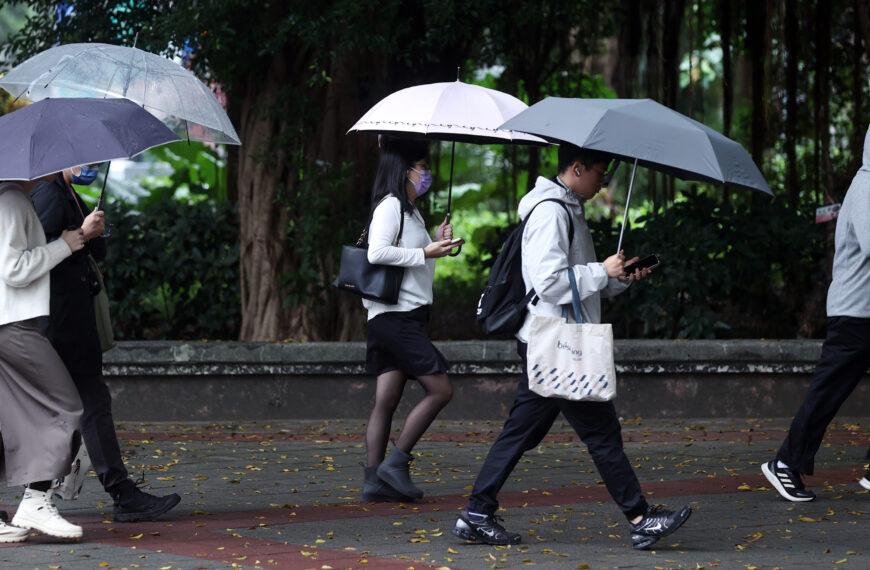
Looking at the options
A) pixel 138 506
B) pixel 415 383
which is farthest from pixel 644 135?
pixel 415 383

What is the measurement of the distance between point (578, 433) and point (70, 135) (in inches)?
97.6

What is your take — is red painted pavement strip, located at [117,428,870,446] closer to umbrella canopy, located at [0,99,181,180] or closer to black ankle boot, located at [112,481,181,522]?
black ankle boot, located at [112,481,181,522]

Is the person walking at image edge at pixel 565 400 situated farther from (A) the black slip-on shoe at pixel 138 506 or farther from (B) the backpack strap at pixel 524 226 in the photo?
(A) the black slip-on shoe at pixel 138 506

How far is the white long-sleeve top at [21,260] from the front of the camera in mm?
5766

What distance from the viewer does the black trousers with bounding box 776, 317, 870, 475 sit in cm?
687

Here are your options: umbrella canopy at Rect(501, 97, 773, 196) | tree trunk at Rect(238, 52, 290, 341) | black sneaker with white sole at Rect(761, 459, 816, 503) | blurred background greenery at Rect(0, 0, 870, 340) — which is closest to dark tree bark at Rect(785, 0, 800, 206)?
blurred background greenery at Rect(0, 0, 870, 340)

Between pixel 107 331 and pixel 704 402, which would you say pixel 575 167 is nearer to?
pixel 107 331

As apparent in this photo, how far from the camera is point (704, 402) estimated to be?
10266 millimetres

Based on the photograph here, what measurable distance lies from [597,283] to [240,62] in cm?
604

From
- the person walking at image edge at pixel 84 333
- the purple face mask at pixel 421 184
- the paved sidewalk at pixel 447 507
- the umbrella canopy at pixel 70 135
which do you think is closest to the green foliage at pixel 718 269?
the paved sidewalk at pixel 447 507

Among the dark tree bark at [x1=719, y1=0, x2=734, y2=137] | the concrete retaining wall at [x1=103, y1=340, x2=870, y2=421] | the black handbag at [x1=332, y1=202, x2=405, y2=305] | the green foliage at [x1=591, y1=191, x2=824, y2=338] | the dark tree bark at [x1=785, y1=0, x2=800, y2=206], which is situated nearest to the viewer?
the black handbag at [x1=332, y1=202, x2=405, y2=305]

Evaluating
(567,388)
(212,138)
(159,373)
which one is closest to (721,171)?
(567,388)

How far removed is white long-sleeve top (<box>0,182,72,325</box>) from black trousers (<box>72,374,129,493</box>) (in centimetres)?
63

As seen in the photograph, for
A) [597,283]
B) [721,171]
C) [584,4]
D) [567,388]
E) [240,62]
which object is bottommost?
[567,388]
